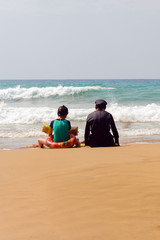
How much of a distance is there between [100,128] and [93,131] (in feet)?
0.54

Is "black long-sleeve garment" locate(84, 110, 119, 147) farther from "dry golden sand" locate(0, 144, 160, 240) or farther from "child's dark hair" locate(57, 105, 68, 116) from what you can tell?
"dry golden sand" locate(0, 144, 160, 240)

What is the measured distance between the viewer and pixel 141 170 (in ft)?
14.5

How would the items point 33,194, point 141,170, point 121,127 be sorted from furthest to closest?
point 121,127, point 141,170, point 33,194

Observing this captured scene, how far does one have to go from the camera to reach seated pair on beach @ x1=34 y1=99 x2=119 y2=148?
6.91 metres

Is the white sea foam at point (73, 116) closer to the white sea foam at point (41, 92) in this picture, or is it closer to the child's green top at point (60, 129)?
the child's green top at point (60, 129)

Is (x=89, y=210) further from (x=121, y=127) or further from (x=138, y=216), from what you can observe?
(x=121, y=127)

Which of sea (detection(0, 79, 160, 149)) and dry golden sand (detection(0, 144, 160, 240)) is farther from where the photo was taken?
sea (detection(0, 79, 160, 149))

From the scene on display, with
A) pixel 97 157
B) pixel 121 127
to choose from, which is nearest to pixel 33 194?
pixel 97 157

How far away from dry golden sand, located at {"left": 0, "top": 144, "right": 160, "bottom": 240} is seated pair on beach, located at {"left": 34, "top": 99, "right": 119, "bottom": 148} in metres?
1.66

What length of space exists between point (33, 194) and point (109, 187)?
2.84 feet

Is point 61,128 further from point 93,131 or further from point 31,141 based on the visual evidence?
point 31,141

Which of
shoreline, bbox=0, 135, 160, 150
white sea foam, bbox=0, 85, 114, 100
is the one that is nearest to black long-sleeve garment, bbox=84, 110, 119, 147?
shoreline, bbox=0, 135, 160, 150

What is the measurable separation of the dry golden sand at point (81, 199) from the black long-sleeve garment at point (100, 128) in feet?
5.42

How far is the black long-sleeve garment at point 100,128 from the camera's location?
6.89 metres
